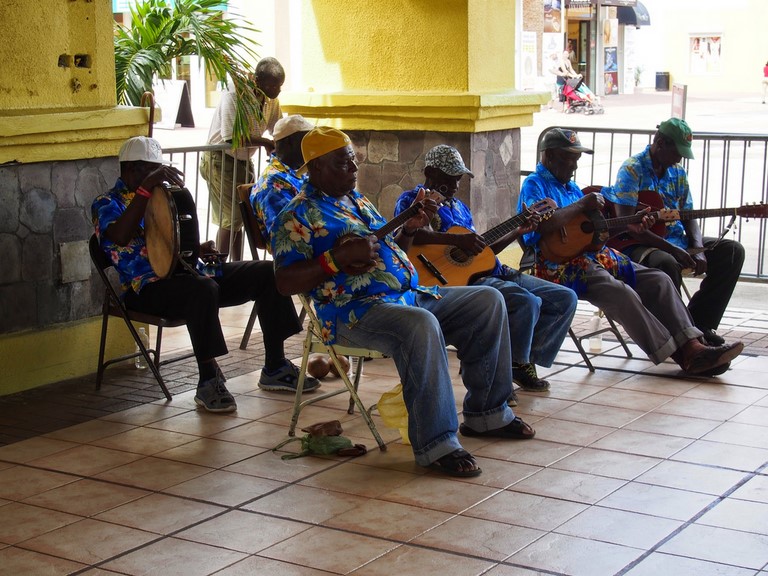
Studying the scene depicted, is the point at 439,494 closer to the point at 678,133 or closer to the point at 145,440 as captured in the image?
the point at 145,440

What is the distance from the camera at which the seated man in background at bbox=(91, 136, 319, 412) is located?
5711 millimetres

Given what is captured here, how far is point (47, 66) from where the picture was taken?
20.3 ft

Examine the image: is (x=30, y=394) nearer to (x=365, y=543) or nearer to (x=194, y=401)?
(x=194, y=401)

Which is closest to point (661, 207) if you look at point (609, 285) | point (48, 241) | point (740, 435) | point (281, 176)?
point (609, 285)

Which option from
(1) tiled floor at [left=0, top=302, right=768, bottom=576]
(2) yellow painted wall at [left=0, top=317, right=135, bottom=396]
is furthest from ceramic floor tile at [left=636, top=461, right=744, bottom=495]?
(2) yellow painted wall at [left=0, top=317, right=135, bottom=396]

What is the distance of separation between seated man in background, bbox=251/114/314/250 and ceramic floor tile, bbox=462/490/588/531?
2048 millimetres

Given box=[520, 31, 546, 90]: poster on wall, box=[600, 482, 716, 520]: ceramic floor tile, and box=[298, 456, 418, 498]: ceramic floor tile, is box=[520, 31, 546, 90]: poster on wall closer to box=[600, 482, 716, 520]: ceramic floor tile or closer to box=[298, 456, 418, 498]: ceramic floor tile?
box=[298, 456, 418, 498]: ceramic floor tile

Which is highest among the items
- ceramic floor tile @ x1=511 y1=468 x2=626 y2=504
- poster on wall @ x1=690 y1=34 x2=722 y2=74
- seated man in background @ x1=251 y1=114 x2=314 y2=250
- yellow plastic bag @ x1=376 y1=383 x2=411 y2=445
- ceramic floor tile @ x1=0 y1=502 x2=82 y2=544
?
poster on wall @ x1=690 y1=34 x2=722 y2=74

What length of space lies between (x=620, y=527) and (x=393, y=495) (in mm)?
892

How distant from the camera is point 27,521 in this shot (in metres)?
4.26

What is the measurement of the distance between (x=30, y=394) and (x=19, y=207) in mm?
991

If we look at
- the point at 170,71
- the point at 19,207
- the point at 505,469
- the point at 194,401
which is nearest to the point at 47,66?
the point at 19,207

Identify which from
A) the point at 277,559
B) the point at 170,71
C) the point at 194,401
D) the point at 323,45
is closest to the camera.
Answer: the point at 277,559

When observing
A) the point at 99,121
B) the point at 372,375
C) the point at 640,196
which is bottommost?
the point at 372,375
